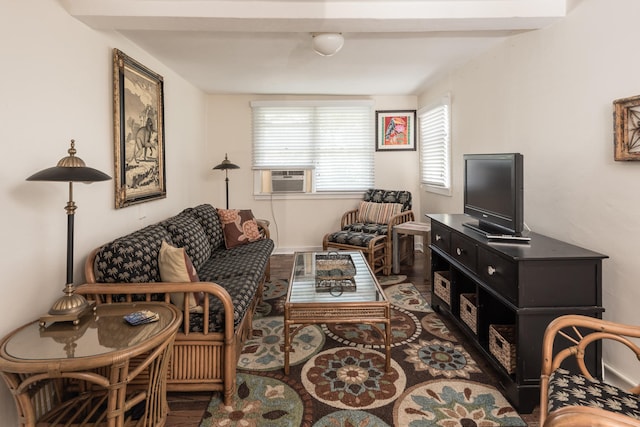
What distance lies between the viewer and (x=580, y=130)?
2.21 metres

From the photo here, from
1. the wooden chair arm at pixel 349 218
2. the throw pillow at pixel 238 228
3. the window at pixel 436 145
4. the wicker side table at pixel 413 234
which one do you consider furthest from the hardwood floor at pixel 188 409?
the wooden chair arm at pixel 349 218

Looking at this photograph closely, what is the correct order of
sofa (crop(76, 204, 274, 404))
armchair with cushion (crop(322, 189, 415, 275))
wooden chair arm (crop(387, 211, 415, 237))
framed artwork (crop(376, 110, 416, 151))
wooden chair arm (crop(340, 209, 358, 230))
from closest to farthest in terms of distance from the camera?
sofa (crop(76, 204, 274, 404)), armchair with cushion (crop(322, 189, 415, 275)), wooden chair arm (crop(387, 211, 415, 237)), wooden chair arm (crop(340, 209, 358, 230)), framed artwork (crop(376, 110, 416, 151))

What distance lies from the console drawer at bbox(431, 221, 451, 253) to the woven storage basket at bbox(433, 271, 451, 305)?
0.83 ft

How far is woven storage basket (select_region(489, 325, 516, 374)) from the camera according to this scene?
1947mm

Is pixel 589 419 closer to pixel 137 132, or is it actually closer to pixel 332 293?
pixel 332 293

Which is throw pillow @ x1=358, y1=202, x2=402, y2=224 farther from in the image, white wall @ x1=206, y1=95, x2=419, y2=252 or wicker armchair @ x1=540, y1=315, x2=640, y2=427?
wicker armchair @ x1=540, y1=315, x2=640, y2=427

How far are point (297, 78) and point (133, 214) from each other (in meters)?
2.43

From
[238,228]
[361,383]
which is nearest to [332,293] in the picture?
[361,383]

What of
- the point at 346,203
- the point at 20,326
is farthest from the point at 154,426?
the point at 346,203

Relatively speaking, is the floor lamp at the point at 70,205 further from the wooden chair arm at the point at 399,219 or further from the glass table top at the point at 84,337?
the wooden chair arm at the point at 399,219

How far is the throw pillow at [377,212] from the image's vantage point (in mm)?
4801

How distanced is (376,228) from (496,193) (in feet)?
7.31

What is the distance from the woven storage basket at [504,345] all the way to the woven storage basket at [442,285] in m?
0.64

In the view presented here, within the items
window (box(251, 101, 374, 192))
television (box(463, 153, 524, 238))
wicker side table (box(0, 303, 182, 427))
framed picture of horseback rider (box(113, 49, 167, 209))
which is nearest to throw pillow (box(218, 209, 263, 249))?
framed picture of horseback rider (box(113, 49, 167, 209))
